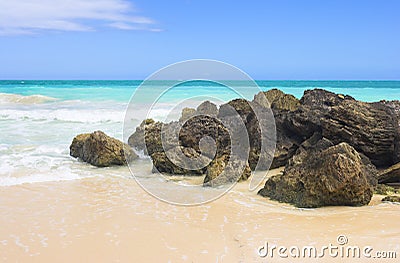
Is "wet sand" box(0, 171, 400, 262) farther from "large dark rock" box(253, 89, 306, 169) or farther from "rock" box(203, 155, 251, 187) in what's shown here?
"large dark rock" box(253, 89, 306, 169)

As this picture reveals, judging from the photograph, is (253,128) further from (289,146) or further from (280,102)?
(280,102)

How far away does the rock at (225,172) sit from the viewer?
5809 mm

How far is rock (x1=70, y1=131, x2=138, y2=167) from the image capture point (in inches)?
279

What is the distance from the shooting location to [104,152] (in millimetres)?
7113

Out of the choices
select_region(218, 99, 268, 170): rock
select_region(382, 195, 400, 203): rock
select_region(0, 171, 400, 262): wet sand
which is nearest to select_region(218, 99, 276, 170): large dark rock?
select_region(218, 99, 268, 170): rock

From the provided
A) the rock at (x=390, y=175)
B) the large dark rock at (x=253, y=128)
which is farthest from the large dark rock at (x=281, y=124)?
the rock at (x=390, y=175)

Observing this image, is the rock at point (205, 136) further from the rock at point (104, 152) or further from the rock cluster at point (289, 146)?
the rock at point (104, 152)

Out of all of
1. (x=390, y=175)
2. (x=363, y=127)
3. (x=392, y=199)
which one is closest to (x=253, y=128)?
(x=363, y=127)

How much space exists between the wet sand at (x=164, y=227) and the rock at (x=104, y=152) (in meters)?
1.58

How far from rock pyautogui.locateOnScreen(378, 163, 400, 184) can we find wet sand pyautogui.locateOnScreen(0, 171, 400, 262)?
2.31 ft

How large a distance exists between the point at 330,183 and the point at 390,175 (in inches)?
60.6

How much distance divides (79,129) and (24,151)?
3.88 m

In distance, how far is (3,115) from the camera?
15.6 metres

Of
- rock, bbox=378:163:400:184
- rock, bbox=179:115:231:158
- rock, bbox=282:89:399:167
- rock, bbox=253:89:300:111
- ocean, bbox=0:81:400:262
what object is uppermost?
rock, bbox=253:89:300:111
